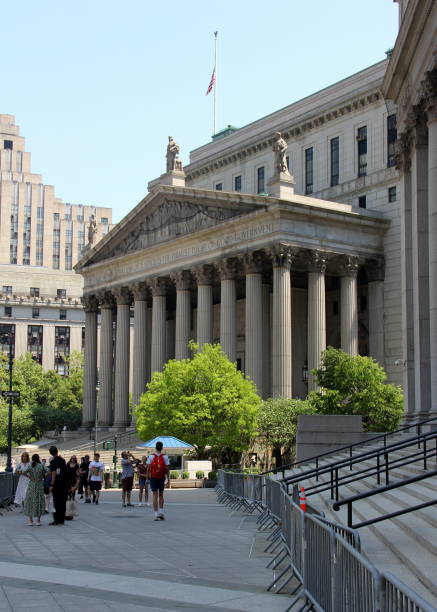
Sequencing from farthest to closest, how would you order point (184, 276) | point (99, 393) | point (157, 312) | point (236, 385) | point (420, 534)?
1. point (99, 393)
2. point (157, 312)
3. point (184, 276)
4. point (236, 385)
5. point (420, 534)

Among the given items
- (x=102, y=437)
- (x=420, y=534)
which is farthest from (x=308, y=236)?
(x=420, y=534)

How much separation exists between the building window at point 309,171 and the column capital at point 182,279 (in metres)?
14.2

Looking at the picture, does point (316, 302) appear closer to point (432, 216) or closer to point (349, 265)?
point (349, 265)

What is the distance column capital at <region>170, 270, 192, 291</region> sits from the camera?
74.1 metres

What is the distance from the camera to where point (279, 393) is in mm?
62750

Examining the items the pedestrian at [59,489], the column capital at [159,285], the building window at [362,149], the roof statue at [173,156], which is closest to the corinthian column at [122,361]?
the column capital at [159,285]

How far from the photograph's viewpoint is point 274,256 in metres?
63.5

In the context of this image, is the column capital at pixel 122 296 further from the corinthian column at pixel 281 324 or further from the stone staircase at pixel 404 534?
the stone staircase at pixel 404 534

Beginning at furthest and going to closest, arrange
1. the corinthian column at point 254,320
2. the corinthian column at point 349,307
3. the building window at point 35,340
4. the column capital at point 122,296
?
the building window at point 35,340
the column capital at point 122,296
the corinthian column at point 254,320
the corinthian column at point 349,307

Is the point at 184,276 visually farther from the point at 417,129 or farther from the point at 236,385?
the point at 417,129

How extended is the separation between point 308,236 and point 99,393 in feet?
101

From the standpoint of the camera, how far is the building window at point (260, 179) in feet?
282

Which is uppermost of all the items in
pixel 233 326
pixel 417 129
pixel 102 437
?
pixel 417 129

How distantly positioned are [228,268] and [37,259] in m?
103
